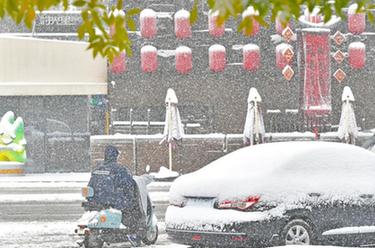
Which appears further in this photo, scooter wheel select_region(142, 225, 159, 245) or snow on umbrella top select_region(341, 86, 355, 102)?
snow on umbrella top select_region(341, 86, 355, 102)

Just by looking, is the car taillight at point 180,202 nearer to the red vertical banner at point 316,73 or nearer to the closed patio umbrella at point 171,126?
the closed patio umbrella at point 171,126

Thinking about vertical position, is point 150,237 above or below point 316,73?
below

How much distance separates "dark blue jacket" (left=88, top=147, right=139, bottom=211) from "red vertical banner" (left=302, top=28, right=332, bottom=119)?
2004 cm

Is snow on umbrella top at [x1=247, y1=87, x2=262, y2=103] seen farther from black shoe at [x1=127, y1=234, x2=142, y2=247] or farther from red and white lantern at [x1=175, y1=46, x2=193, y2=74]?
black shoe at [x1=127, y1=234, x2=142, y2=247]

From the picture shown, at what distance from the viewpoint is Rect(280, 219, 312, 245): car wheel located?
1140 centimetres

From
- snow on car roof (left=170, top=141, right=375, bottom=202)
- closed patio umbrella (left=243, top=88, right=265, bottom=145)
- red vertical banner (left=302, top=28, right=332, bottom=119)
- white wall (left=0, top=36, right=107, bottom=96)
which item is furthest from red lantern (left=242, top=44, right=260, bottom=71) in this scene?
snow on car roof (left=170, top=141, right=375, bottom=202)

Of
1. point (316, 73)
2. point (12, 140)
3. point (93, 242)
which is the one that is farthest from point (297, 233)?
point (12, 140)

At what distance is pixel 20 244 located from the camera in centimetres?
1357

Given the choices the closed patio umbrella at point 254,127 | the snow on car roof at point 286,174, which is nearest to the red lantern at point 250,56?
the closed patio umbrella at point 254,127

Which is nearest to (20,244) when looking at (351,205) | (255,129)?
(351,205)

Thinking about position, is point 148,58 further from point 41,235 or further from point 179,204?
point 179,204

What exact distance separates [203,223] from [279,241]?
951mm

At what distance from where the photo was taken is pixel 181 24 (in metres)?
32.2

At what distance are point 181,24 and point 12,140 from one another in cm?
700
